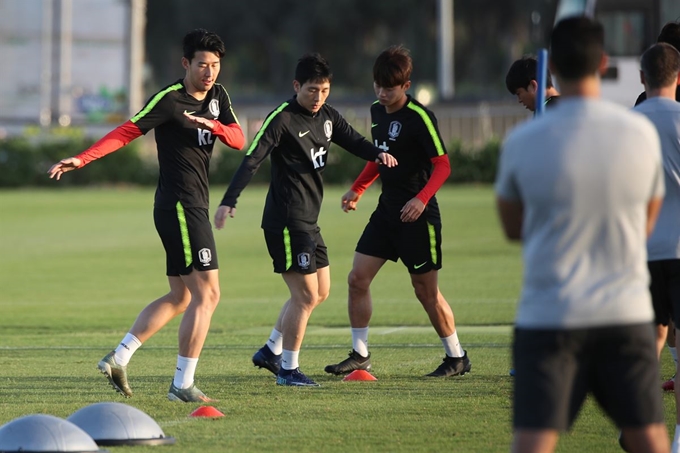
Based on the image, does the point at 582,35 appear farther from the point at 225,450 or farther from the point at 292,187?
the point at 292,187

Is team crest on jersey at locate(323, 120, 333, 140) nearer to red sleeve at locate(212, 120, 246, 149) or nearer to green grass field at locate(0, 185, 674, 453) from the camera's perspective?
red sleeve at locate(212, 120, 246, 149)

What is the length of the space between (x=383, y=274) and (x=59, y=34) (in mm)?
31121

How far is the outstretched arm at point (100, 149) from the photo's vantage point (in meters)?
7.97

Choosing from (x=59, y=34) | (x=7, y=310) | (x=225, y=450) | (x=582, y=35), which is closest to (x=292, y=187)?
(x=225, y=450)

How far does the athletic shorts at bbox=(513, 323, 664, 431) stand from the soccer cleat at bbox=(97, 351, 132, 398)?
438 cm

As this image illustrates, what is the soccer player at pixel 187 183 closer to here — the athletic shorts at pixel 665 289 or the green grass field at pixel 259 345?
the green grass field at pixel 259 345

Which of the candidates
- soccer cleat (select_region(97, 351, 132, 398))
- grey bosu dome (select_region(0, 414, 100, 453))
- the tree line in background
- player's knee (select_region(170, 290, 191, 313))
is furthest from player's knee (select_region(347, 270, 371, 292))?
the tree line in background

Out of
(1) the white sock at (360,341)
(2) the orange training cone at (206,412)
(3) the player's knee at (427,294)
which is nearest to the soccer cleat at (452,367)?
(3) the player's knee at (427,294)

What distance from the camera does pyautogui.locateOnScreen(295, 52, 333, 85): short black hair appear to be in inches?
345

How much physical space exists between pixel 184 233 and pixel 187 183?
32 centimetres

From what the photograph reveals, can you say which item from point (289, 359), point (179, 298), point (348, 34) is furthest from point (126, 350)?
point (348, 34)

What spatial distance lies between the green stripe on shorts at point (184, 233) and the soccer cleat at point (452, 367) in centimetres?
212

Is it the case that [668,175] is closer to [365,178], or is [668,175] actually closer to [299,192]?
Answer: [299,192]

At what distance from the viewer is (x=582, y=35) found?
462cm
